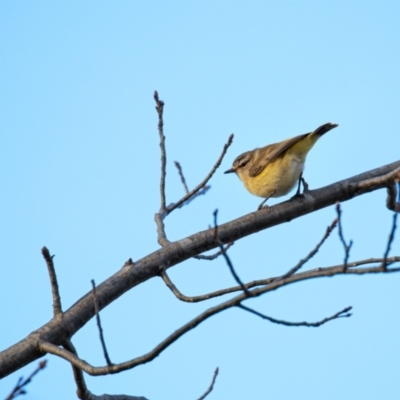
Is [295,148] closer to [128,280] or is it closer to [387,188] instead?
[387,188]

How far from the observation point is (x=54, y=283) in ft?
14.1

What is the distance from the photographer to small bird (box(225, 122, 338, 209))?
720 centimetres

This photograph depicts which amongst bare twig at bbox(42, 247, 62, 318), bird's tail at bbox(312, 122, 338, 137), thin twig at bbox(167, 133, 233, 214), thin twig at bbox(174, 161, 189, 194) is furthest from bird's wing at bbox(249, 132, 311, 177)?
bare twig at bbox(42, 247, 62, 318)

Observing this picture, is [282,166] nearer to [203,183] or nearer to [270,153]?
[270,153]

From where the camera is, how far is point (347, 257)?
130 inches

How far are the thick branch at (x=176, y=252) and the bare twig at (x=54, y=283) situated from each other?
6cm

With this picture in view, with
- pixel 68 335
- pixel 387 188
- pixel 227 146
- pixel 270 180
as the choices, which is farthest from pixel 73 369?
pixel 270 180

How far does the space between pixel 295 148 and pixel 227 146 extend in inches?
78.5

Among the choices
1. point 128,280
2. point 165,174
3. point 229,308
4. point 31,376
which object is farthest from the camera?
point 165,174

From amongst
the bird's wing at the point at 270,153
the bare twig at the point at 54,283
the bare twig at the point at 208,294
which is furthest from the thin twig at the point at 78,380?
the bird's wing at the point at 270,153

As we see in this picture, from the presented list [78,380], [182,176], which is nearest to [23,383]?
[78,380]

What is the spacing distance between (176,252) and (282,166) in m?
2.63

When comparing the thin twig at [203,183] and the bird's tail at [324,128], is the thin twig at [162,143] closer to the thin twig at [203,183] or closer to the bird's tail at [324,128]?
the thin twig at [203,183]

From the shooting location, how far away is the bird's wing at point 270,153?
7.34 meters
